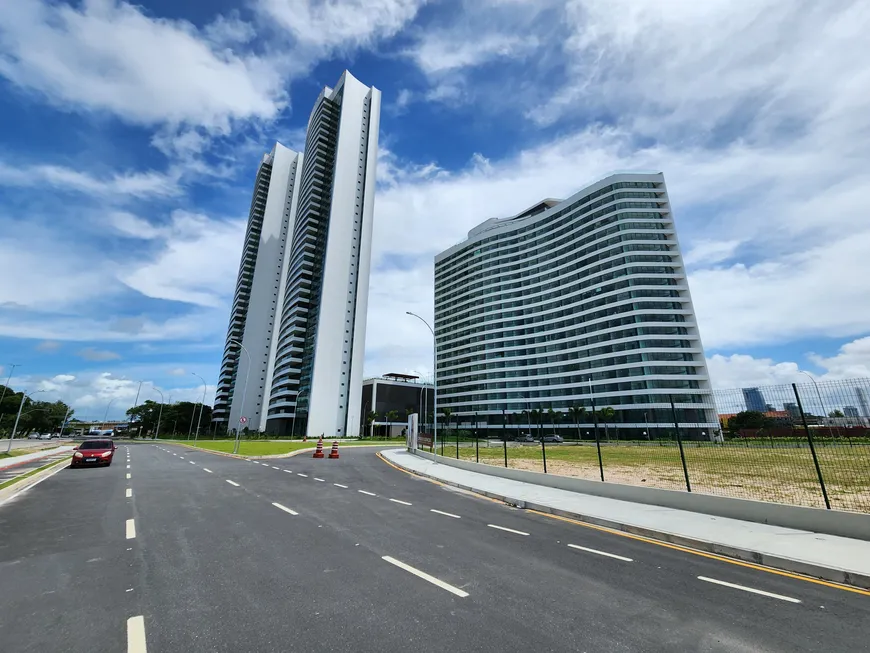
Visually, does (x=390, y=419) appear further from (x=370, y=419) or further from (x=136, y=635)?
(x=136, y=635)

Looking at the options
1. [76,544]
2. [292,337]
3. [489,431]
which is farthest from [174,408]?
[76,544]

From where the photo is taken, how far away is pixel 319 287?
3752 inches

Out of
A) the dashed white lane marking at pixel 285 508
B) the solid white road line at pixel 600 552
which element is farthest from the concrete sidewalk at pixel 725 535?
the dashed white lane marking at pixel 285 508

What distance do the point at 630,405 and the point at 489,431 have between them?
130 ft

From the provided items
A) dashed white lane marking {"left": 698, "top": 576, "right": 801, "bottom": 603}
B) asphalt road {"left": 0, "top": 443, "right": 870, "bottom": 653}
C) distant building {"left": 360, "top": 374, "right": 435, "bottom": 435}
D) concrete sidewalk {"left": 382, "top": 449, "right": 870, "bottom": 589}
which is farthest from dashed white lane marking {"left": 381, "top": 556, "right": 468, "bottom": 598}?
distant building {"left": 360, "top": 374, "right": 435, "bottom": 435}

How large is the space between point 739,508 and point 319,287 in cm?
9425

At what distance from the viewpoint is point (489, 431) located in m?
109

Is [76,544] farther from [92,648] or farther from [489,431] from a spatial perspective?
[489,431]

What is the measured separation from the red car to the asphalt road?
14.0m

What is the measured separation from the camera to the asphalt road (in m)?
4.03

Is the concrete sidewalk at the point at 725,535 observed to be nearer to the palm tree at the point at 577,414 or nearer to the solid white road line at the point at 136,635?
the solid white road line at the point at 136,635

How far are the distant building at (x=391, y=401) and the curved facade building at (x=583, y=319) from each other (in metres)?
10.6

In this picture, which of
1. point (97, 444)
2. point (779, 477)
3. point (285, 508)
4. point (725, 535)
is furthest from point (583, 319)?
point (285, 508)

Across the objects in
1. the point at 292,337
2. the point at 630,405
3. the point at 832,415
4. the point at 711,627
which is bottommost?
the point at 711,627
